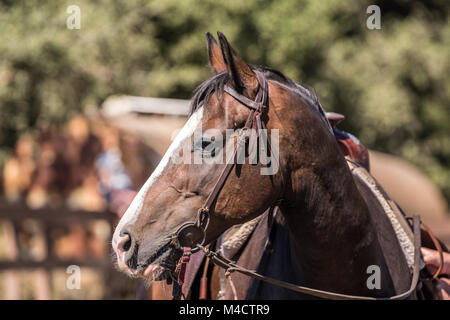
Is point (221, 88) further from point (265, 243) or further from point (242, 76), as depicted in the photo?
point (265, 243)

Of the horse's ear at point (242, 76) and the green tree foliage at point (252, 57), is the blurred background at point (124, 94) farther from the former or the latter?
the horse's ear at point (242, 76)

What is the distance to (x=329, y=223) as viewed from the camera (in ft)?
8.02

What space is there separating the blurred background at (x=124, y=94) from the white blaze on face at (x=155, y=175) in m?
2.29

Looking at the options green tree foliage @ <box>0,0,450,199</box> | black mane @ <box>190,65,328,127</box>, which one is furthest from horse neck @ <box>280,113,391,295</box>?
green tree foliage @ <box>0,0,450,199</box>

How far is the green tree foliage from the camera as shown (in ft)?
25.6

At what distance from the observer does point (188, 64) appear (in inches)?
478

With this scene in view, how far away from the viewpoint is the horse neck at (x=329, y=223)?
7.89ft

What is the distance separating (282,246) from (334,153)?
59cm

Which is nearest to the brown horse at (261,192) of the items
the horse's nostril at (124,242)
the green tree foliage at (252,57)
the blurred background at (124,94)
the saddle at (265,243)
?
the horse's nostril at (124,242)

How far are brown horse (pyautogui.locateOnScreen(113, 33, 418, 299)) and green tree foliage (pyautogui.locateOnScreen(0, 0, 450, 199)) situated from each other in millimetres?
5323

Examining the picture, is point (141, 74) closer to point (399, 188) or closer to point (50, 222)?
point (50, 222)

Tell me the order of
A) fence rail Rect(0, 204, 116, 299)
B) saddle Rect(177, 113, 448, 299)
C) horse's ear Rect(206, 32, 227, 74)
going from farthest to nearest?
fence rail Rect(0, 204, 116, 299) → saddle Rect(177, 113, 448, 299) → horse's ear Rect(206, 32, 227, 74)

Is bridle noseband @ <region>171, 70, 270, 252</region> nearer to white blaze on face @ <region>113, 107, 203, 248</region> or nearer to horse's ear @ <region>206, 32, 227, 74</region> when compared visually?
white blaze on face @ <region>113, 107, 203, 248</region>

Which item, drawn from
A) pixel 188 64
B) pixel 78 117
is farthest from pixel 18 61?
pixel 188 64
